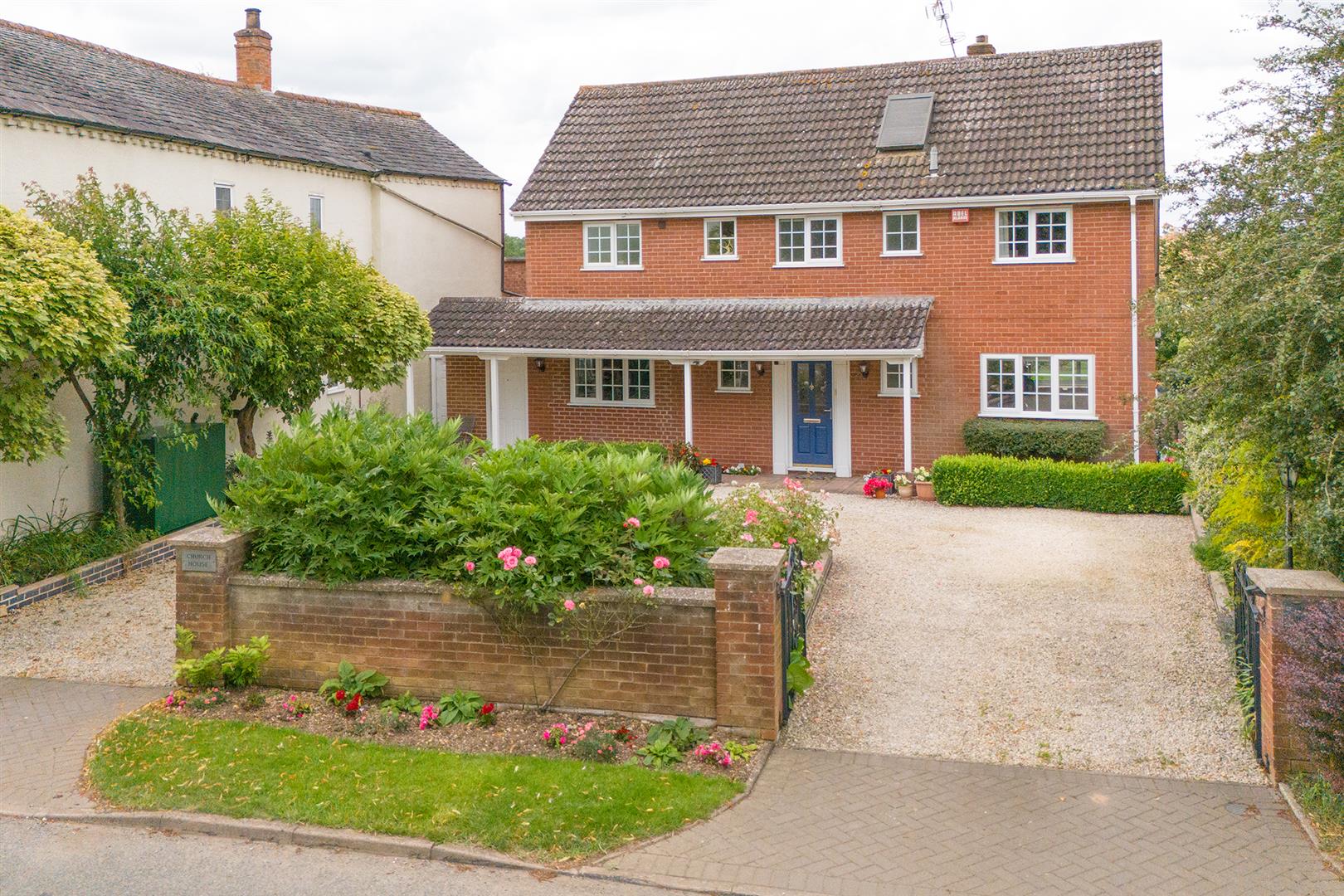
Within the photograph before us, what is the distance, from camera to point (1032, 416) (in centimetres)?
2177

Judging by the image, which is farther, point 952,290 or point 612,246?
point 612,246

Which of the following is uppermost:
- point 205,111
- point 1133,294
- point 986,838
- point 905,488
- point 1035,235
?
point 205,111

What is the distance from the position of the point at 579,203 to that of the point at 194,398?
1105 centimetres

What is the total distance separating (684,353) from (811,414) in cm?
284

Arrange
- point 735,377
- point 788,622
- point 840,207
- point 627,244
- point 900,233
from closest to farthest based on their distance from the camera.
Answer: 1. point 788,622
2. point 840,207
3. point 900,233
4. point 735,377
5. point 627,244

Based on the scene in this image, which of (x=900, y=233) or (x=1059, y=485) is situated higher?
(x=900, y=233)

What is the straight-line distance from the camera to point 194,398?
15094mm

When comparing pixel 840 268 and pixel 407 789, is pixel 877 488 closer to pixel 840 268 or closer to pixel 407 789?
pixel 840 268

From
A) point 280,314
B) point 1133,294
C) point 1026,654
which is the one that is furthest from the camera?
point 1133,294

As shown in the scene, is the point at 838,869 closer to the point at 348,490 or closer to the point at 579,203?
the point at 348,490

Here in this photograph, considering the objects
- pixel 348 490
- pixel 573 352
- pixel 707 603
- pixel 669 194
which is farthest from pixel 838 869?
pixel 669 194

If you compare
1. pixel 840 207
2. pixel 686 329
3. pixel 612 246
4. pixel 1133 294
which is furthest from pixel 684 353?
pixel 1133 294

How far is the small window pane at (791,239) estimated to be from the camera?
23328 mm

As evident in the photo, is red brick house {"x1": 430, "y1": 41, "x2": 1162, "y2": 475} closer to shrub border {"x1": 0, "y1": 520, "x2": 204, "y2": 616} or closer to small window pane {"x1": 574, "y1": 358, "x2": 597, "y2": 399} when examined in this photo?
small window pane {"x1": 574, "y1": 358, "x2": 597, "y2": 399}
